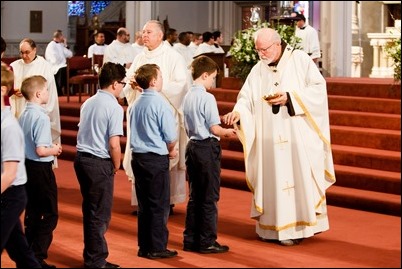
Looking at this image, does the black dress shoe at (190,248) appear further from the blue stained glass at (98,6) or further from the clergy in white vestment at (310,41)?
the blue stained glass at (98,6)

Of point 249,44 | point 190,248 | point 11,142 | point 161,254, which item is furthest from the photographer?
point 249,44

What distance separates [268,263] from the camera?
712 centimetres

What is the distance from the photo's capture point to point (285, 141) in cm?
784

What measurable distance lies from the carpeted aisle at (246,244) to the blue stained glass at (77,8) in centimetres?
1715

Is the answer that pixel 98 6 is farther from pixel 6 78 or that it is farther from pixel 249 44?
pixel 6 78

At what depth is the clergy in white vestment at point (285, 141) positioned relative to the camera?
7.77 metres

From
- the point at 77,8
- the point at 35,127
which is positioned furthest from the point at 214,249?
the point at 77,8

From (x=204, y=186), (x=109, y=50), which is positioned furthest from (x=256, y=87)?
(x=109, y=50)

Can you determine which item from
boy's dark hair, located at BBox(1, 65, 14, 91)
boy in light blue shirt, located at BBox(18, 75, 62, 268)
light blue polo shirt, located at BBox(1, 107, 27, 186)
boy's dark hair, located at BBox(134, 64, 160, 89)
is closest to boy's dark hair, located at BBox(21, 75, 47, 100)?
boy in light blue shirt, located at BBox(18, 75, 62, 268)

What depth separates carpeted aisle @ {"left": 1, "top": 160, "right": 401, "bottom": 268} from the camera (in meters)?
7.09

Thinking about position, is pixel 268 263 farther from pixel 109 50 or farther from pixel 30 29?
pixel 30 29

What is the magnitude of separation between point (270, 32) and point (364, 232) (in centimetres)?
196

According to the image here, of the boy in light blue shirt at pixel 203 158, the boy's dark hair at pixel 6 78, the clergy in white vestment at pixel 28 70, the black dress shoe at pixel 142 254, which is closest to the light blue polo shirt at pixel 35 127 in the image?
the boy's dark hair at pixel 6 78

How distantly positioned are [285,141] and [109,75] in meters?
1.80
